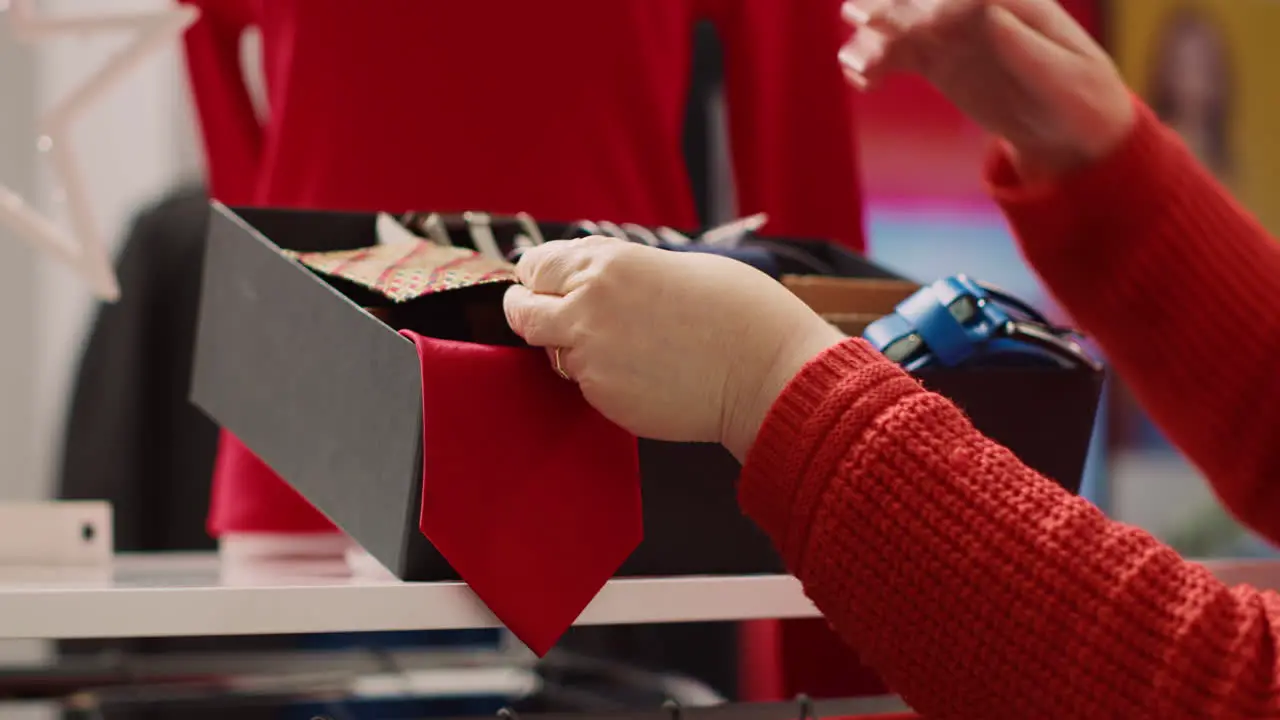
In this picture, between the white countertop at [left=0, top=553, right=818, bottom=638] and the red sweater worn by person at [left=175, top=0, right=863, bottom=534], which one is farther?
the red sweater worn by person at [left=175, top=0, right=863, bottom=534]

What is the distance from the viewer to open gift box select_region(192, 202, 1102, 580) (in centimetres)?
57

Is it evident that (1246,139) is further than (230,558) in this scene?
Yes

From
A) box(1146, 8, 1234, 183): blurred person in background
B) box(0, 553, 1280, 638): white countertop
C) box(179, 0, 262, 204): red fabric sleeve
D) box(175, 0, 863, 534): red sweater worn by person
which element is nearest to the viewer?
box(0, 553, 1280, 638): white countertop

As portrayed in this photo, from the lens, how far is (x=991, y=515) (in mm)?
537

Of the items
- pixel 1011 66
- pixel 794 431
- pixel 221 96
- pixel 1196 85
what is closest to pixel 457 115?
pixel 221 96

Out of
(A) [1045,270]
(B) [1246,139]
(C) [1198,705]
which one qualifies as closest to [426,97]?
(A) [1045,270]

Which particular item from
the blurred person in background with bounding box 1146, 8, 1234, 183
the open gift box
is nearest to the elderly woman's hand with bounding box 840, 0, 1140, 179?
the open gift box

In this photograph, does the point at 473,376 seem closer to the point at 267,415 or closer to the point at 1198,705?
the point at 267,415

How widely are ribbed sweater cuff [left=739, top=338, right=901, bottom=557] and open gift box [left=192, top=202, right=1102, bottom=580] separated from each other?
11 cm

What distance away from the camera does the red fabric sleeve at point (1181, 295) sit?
0.84m

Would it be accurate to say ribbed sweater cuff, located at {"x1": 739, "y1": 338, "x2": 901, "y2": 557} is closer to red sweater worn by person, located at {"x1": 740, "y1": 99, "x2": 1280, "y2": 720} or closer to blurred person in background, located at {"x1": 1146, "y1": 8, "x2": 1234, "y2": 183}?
red sweater worn by person, located at {"x1": 740, "y1": 99, "x2": 1280, "y2": 720}

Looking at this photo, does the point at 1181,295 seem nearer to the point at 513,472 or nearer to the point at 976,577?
the point at 976,577

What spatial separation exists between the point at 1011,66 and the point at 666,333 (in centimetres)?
41

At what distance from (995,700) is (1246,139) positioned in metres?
2.13
